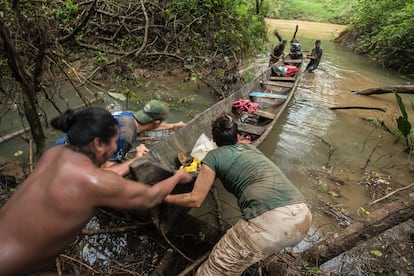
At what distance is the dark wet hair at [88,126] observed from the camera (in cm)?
169

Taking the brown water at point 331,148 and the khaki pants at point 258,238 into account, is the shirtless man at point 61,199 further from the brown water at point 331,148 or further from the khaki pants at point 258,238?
the brown water at point 331,148

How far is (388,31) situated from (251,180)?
12806 millimetres

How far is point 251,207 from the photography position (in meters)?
2.33

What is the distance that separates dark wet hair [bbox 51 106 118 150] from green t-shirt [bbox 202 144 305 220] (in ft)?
3.23

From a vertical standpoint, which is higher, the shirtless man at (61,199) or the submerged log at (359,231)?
the shirtless man at (61,199)

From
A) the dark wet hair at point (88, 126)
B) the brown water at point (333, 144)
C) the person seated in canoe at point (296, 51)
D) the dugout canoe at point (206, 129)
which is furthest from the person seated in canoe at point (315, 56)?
the dark wet hair at point (88, 126)

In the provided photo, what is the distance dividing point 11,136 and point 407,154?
759 centimetres

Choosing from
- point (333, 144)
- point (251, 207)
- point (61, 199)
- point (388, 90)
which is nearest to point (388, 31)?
point (388, 90)

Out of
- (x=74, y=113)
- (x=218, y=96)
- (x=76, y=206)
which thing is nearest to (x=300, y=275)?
(x=76, y=206)

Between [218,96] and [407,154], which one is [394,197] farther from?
[218,96]

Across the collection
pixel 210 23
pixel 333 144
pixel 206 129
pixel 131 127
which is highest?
pixel 210 23

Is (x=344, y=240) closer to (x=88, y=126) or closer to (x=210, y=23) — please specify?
(x=88, y=126)

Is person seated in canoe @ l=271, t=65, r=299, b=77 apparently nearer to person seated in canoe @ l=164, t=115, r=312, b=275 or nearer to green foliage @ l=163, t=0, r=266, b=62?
green foliage @ l=163, t=0, r=266, b=62

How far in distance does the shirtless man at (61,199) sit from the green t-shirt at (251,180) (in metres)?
0.92
